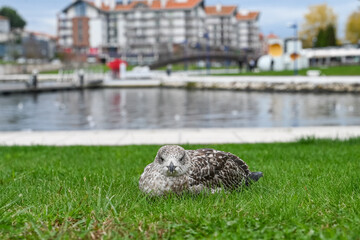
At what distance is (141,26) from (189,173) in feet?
424

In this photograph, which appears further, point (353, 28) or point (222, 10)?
point (222, 10)

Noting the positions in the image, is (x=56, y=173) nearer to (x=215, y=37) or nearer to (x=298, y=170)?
(x=298, y=170)

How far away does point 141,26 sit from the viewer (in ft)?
427

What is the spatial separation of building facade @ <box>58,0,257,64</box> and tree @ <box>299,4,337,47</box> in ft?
96.1

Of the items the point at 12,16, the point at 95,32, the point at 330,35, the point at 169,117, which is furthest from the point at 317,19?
the point at 12,16

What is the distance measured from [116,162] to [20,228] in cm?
433

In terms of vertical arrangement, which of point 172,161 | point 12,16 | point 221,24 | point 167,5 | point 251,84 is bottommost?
point 251,84

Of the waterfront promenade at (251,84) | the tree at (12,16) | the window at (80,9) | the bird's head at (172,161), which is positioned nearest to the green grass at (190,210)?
the bird's head at (172,161)

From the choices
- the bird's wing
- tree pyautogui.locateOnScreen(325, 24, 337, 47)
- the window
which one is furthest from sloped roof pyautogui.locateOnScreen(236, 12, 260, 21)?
the bird's wing

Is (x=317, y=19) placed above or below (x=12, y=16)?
below

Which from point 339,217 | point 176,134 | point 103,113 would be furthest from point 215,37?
point 339,217

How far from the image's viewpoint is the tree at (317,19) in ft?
308

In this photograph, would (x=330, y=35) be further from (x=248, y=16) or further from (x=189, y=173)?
(x=189, y=173)

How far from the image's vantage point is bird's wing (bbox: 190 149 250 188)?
4.39 m
